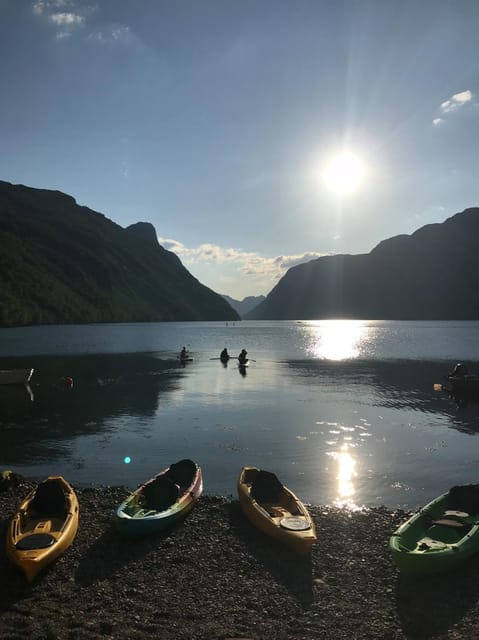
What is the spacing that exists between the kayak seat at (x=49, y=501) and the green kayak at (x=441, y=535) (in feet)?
36.8

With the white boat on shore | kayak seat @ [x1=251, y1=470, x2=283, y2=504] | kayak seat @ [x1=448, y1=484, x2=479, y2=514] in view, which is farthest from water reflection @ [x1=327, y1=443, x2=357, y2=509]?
the white boat on shore

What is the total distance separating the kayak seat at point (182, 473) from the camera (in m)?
20.1

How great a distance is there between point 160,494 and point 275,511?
452 cm

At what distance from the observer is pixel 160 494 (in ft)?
58.2

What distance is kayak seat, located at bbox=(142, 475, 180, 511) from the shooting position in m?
17.4

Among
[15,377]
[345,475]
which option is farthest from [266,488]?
[15,377]

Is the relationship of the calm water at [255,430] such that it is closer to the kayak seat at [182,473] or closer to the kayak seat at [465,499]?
the kayak seat at [182,473]

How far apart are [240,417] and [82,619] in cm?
2654

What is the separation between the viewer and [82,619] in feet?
35.5

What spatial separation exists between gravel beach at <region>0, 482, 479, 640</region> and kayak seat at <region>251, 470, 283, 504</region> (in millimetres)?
1605

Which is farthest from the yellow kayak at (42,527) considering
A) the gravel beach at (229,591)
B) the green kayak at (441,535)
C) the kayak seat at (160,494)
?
the green kayak at (441,535)

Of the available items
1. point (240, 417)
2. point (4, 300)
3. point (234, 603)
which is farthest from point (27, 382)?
point (4, 300)

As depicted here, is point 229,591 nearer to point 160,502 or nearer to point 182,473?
point 160,502

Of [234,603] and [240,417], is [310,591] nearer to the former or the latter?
[234,603]
